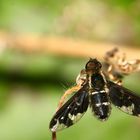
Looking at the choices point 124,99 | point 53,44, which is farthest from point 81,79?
point 53,44

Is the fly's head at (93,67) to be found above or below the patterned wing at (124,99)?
above

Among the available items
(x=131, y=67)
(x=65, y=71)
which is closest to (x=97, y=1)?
(x=65, y=71)

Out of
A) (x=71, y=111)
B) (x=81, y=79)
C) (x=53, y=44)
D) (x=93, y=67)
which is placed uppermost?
(x=53, y=44)

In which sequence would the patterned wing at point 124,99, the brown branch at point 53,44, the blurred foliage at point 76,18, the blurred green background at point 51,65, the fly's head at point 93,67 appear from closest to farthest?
the patterned wing at point 124,99 → the fly's head at point 93,67 → the brown branch at point 53,44 → the blurred green background at point 51,65 → the blurred foliage at point 76,18

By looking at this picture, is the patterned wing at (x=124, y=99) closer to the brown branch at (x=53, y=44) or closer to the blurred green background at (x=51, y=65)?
the brown branch at (x=53, y=44)

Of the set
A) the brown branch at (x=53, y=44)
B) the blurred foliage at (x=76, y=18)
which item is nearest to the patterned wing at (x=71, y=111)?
the brown branch at (x=53, y=44)

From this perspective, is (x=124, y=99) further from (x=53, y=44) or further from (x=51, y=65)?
(x=51, y=65)

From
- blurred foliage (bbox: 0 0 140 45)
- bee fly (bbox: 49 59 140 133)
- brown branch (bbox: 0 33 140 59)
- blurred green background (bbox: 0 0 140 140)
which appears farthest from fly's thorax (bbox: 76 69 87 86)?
blurred foliage (bbox: 0 0 140 45)
